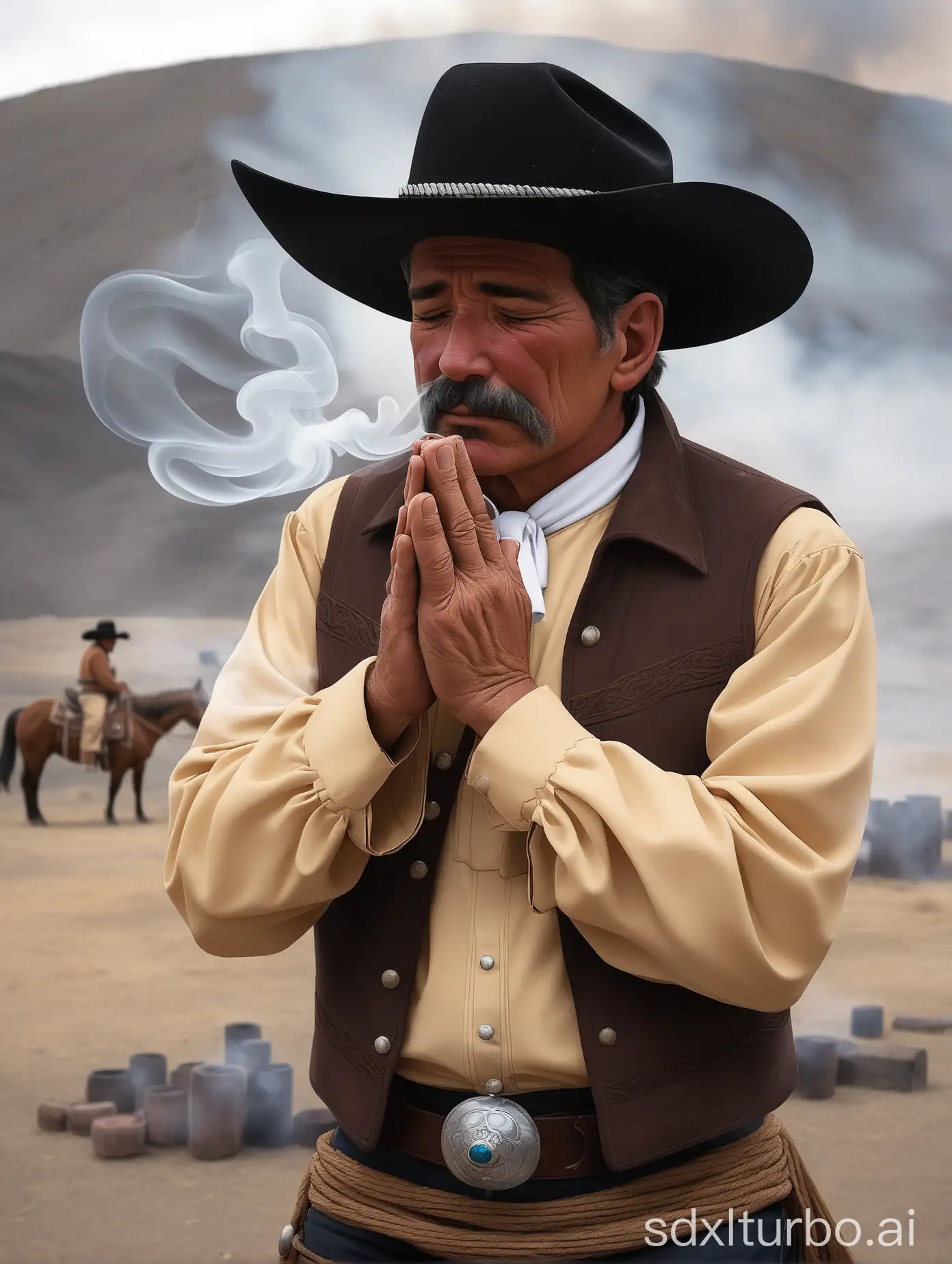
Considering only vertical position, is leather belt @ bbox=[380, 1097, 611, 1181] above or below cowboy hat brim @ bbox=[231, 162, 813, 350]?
below

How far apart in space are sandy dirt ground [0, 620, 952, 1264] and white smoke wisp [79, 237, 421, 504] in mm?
1817

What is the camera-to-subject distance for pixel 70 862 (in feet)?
30.0

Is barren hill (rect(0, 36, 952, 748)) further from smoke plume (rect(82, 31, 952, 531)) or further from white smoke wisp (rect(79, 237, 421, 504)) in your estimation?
white smoke wisp (rect(79, 237, 421, 504))

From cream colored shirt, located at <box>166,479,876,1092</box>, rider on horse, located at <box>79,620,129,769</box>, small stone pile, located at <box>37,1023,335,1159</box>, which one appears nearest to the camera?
cream colored shirt, located at <box>166,479,876,1092</box>

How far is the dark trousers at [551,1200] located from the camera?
1.81m

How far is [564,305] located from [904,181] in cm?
830

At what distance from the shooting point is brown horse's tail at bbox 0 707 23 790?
9727 millimetres

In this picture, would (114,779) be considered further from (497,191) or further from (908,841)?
(497,191)

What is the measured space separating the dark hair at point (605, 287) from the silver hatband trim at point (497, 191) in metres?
0.08

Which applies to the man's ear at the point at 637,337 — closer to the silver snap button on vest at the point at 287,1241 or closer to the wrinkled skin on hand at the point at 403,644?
the wrinkled skin on hand at the point at 403,644

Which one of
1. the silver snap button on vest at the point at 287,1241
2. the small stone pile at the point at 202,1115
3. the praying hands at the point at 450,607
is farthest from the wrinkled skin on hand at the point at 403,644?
the small stone pile at the point at 202,1115

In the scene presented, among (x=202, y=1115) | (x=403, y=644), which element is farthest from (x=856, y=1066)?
(x=403, y=644)

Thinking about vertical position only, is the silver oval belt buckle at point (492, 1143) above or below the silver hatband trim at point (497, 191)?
below

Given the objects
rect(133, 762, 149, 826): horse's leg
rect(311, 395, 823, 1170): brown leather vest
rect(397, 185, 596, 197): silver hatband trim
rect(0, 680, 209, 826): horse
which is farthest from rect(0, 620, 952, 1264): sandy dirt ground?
rect(397, 185, 596, 197): silver hatband trim
